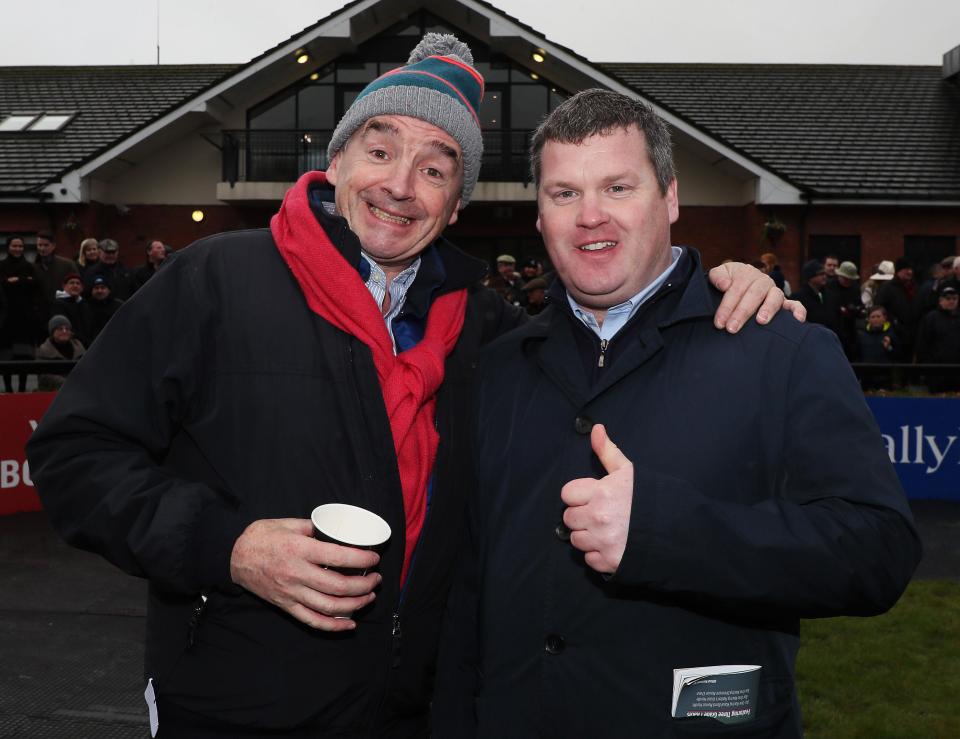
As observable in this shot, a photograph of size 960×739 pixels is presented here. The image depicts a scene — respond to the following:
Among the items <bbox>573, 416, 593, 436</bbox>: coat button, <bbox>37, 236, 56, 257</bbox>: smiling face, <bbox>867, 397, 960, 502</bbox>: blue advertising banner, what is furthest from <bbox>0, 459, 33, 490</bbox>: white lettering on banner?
<bbox>867, 397, 960, 502</bbox>: blue advertising banner

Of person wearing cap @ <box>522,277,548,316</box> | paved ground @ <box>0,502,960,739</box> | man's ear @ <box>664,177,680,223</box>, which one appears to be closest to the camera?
man's ear @ <box>664,177,680,223</box>

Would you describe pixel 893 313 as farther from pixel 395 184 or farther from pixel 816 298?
pixel 395 184

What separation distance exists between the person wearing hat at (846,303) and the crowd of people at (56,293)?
877 cm

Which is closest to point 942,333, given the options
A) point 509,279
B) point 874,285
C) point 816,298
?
point 816,298

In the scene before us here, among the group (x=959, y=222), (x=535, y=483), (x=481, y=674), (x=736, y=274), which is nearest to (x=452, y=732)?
(x=481, y=674)

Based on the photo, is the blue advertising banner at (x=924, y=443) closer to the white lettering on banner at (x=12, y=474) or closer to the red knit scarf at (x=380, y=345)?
the red knit scarf at (x=380, y=345)

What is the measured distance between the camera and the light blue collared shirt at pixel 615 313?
2.28m

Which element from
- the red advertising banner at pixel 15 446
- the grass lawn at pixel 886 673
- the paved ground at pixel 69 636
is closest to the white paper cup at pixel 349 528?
the paved ground at pixel 69 636

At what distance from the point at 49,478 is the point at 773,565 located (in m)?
1.54

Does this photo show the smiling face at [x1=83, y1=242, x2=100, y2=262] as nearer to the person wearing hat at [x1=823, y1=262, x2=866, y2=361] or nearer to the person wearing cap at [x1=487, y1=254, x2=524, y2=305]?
the person wearing cap at [x1=487, y1=254, x2=524, y2=305]

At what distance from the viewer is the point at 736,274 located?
2.28 m

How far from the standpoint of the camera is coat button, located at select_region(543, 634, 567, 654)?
6.72ft

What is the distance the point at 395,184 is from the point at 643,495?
126 centimetres

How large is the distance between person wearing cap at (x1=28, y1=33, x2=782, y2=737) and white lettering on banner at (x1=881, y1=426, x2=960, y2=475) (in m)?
7.46
